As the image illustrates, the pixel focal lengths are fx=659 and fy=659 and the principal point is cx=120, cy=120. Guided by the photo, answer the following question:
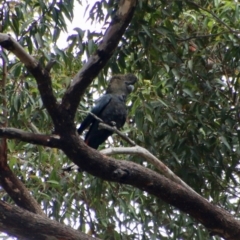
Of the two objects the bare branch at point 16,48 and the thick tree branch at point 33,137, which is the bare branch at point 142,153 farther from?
the bare branch at point 16,48

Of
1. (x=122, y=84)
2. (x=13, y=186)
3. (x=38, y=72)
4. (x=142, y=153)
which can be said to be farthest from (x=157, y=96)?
(x=38, y=72)

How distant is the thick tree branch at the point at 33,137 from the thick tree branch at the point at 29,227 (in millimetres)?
335

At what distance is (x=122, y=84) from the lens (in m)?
4.31

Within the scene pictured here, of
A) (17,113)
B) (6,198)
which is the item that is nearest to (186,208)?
(17,113)

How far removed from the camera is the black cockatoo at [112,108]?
4297 mm

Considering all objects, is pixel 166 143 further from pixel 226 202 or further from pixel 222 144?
pixel 226 202

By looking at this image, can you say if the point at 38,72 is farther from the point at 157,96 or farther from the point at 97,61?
the point at 157,96

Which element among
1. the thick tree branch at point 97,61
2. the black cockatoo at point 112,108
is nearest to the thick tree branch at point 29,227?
the thick tree branch at point 97,61

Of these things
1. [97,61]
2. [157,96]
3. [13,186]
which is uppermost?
[157,96]

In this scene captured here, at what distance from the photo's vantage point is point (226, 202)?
4484mm

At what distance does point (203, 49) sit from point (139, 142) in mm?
768

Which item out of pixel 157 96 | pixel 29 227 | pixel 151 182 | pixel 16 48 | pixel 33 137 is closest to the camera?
pixel 16 48

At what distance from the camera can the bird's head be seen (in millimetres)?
4230

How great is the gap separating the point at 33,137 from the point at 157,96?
139 centimetres
